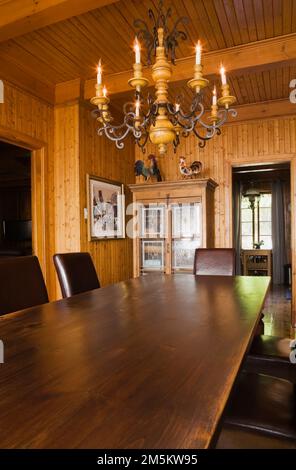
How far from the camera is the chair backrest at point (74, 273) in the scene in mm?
2145

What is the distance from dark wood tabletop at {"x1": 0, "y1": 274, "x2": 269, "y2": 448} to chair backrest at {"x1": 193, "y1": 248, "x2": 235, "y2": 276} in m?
1.36

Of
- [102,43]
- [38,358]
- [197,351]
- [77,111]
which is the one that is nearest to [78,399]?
[38,358]

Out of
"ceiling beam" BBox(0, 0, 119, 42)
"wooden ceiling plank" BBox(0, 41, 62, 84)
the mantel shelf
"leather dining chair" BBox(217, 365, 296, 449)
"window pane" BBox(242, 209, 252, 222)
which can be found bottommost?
"leather dining chair" BBox(217, 365, 296, 449)

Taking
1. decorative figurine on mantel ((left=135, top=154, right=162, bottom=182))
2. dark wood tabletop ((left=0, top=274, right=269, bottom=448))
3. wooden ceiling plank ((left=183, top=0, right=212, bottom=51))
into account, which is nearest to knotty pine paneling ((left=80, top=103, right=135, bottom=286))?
decorative figurine on mantel ((left=135, top=154, right=162, bottom=182))

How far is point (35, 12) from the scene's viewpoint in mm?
2207

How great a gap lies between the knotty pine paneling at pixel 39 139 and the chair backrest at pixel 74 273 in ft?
4.14

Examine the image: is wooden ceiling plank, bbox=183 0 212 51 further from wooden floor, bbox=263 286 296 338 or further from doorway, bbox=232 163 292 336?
doorway, bbox=232 163 292 336

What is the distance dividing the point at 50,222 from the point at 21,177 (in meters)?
3.77

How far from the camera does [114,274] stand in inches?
170

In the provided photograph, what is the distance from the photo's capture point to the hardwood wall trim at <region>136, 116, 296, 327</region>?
4.17m

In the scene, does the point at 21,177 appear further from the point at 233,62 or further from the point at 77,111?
the point at 233,62

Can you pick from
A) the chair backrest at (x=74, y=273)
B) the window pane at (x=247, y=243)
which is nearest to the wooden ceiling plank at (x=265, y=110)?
the chair backrest at (x=74, y=273)
